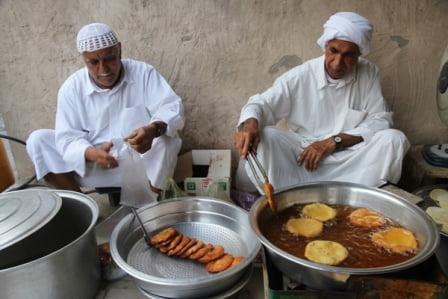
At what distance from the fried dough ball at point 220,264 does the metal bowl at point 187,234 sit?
4cm

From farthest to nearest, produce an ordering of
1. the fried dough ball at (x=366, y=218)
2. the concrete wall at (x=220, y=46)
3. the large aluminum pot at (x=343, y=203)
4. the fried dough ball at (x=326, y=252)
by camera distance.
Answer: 1. the concrete wall at (x=220, y=46)
2. the fried dough ball at (x=366, y=218)
3. the fried dough ball at (x=326, y=252)
4. the large aluminum pot at (x=343, y=203)

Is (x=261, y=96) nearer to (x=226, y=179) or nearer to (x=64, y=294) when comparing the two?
(x=226, y=179)

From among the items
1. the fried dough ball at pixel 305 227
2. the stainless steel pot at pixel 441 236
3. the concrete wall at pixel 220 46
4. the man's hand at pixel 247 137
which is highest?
the concrete wall at pixel 220 46

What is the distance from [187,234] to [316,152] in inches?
43.9

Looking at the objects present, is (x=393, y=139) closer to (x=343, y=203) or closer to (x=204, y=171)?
(x=343, y=203)

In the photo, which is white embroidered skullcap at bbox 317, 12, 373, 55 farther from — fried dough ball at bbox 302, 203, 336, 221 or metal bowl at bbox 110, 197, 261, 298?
metal bowl at bbox 110, 197, 261, 298

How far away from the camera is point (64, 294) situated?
2.01 meters

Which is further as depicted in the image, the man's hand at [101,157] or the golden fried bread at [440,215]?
the man's hand at [101,157]

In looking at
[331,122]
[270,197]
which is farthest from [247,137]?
[331,122]

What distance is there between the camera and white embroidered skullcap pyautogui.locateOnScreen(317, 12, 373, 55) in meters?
2.58

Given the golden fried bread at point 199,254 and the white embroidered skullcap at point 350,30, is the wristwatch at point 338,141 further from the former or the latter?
the golden fried bread at point 199,254

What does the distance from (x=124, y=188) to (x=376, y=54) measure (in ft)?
8.09

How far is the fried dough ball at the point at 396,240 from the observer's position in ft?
6.06

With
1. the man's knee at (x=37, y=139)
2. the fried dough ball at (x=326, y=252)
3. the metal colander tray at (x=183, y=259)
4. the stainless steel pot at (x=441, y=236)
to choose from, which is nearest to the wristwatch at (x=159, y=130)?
the metal colander tray at (x=183, y=259)
